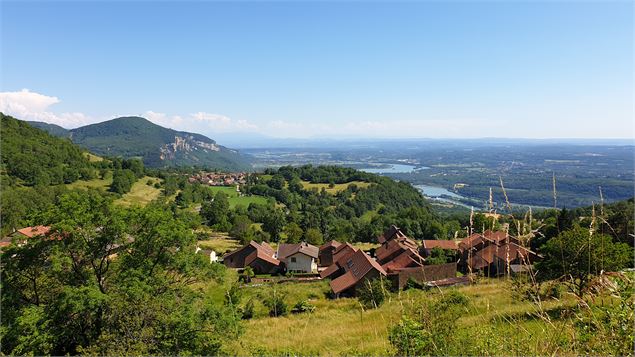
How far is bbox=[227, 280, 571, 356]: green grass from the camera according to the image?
194 inches

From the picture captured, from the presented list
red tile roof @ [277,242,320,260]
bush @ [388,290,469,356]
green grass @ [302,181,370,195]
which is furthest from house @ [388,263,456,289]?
green grass @ [302,181,370,195]

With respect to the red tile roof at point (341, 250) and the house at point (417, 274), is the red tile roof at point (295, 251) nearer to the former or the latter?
the red tile roof at point (341, 250)

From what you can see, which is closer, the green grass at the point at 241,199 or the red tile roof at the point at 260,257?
the red tile roof at the point at 260,257

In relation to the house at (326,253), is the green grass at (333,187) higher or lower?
higher

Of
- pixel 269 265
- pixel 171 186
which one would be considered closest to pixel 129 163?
pixel 171 186

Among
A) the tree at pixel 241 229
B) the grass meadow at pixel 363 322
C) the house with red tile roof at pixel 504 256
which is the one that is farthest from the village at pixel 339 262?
the house with red tile roof at pixel 504 256

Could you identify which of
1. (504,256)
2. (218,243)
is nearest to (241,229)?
(218,243)

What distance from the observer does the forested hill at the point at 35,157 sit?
8406 centimetres

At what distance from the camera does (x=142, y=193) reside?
100688mm

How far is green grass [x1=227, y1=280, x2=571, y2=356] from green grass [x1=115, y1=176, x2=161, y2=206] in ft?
217

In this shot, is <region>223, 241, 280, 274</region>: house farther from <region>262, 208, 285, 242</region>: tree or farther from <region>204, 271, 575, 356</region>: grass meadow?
<region>262, 208, 285, 242</region>: tree

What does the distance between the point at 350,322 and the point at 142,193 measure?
97.1 meters

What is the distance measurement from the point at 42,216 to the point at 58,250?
3.94 ft

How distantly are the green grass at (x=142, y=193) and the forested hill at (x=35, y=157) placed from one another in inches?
541
